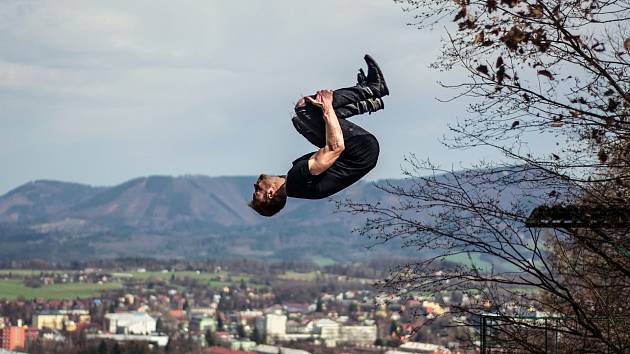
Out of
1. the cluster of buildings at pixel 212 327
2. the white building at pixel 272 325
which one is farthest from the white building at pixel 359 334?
the white building at pixel 272 325

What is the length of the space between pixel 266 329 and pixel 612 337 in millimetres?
159553

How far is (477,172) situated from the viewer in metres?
12.1

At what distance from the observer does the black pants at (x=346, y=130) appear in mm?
8508

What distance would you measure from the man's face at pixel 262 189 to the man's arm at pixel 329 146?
11.9 inches

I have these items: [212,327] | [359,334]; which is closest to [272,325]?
[212,327]

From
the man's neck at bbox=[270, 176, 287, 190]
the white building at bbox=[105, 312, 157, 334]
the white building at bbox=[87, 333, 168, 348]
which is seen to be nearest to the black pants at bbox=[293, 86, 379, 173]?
the man's neck at bbox=[270, 176, 287, 190]

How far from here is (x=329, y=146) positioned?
27.6 feet

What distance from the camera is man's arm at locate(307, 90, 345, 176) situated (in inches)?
329

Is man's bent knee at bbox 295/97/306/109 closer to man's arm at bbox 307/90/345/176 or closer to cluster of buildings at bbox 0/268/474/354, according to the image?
man's arm at bbox 307/90/345/176

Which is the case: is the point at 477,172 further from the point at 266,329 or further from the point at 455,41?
the point at 266,329

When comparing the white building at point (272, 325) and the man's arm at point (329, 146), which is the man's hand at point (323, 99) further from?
the white building at point (272, 325)

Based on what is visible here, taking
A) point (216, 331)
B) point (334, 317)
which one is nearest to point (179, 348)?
point (216, 331)

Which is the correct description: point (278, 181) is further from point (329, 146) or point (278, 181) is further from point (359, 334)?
point (359, 334)

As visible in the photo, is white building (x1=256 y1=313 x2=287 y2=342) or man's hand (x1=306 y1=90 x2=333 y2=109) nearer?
man's hand (x1=306 y1=90 x2=333 y2=109)
